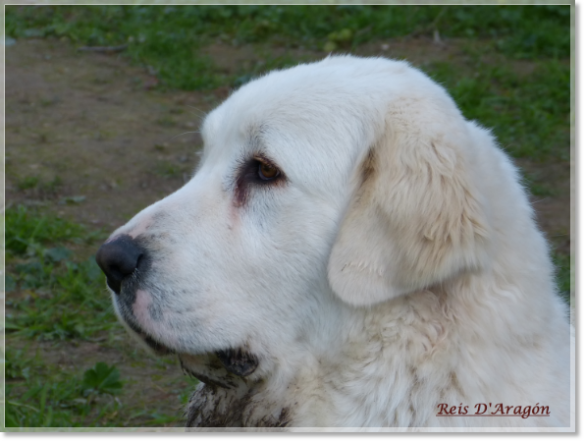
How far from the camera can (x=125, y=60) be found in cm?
951

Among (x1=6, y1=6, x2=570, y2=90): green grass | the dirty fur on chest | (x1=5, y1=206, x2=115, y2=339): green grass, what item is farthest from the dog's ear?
(x1=6, y1=6, x2=570, y2=90): green grass

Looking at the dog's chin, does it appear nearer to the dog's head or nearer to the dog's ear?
the dog's head

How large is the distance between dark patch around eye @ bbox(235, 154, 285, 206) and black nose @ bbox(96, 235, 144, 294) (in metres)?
0.43

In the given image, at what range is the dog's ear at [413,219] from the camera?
2.75m

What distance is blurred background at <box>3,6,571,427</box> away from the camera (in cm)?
471

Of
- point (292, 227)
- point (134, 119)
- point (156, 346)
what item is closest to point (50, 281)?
point (156, 346)

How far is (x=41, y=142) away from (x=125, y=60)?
234 centimetres

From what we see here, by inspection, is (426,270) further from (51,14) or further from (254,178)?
(51,14)

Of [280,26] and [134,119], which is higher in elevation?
[280,26]

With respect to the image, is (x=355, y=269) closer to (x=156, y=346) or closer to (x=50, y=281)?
(x=156, y=346)

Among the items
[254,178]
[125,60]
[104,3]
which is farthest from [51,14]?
[254,178]

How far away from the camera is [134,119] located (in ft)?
27.2

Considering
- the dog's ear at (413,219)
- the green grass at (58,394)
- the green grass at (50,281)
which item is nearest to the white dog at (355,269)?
the dog's ear at (413,219)

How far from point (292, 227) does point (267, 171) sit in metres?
0.25
